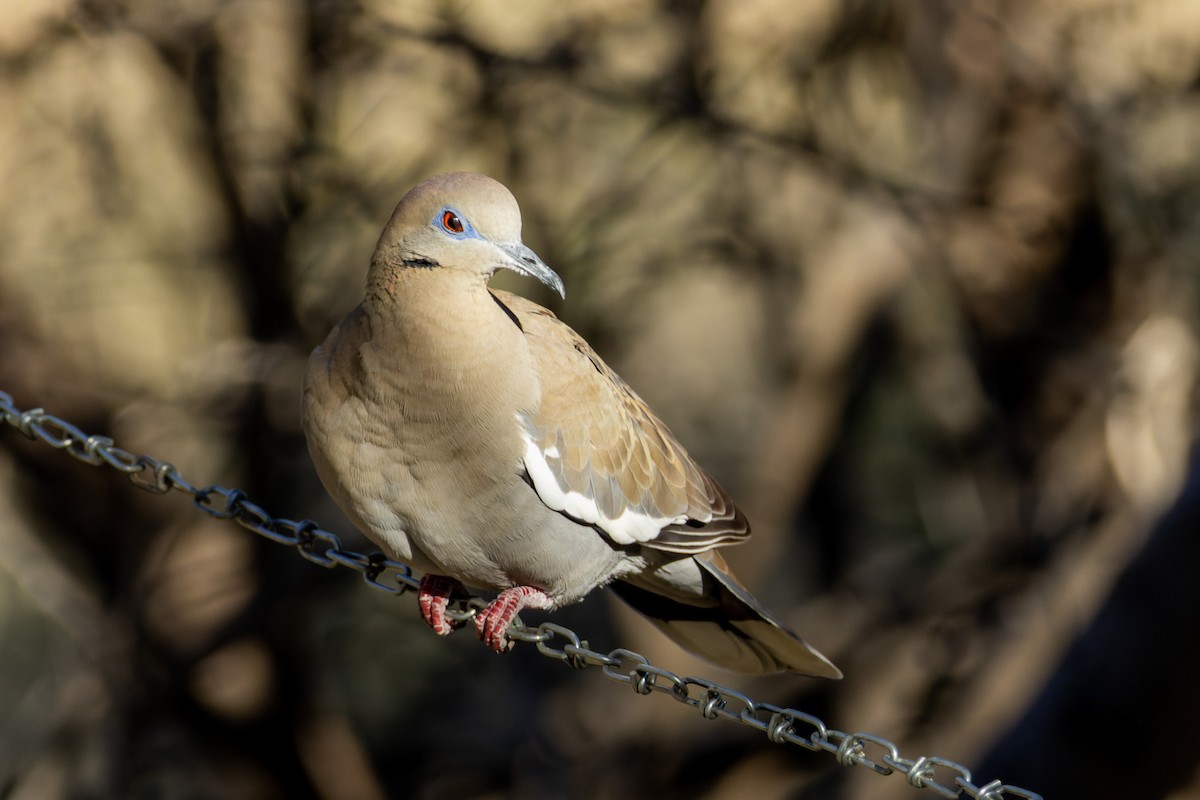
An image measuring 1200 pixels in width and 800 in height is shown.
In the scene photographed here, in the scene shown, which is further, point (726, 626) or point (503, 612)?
point (726, 626)

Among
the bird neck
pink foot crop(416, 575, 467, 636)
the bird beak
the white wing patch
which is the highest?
the bird beak

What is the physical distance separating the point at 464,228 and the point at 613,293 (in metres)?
2.76

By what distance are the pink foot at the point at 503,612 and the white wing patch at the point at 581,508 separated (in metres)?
0.23

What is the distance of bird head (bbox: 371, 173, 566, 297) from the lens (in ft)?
9.63

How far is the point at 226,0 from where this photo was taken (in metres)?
5.05

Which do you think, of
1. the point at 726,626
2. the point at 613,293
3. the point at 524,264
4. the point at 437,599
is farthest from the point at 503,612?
the point at 613,293

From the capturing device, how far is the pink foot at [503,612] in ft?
10.5

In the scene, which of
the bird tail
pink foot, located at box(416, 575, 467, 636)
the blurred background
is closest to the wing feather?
the bird tail

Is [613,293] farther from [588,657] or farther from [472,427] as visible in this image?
[588,657]

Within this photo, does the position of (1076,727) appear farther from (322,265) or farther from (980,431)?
(322,265)

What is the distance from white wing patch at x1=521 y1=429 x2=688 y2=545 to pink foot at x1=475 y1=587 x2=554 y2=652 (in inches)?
9.0

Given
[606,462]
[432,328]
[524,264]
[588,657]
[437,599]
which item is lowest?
[437,599]

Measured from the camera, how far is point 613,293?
569 cm

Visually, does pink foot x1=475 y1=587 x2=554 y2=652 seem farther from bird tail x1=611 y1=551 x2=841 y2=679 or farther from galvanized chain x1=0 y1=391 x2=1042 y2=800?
bird tail x1=611 y1=551 x2=841 y2=679
